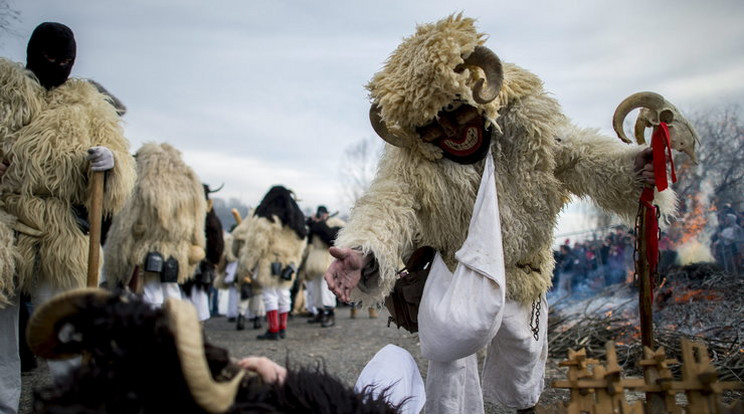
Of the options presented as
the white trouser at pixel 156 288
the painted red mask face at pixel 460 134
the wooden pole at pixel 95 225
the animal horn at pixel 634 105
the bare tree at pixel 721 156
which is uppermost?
the bare tree at pixel 721 156

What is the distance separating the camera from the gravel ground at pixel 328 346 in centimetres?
477

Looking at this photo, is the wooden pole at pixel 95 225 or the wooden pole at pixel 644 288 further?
the wooden pole at pixel 95 225

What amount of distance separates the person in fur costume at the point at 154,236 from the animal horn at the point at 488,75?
4.13 m

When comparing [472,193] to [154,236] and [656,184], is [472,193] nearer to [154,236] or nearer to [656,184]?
[656,184]

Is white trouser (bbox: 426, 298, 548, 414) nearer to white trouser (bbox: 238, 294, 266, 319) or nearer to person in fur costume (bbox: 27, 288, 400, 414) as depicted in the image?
person in fur costume (bbox: 27, 288, 400, 414)

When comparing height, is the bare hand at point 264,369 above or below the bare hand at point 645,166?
below

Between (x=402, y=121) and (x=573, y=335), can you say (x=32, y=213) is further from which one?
(x=573, y=335)

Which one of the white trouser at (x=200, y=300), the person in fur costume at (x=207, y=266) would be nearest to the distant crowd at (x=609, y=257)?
the person in fur costume at (x=207, y=266)

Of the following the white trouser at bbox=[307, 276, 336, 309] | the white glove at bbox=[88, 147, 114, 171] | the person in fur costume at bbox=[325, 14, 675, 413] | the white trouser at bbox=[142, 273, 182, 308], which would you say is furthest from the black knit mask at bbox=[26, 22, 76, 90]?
the white trouser at bbox=[307, 276, 336, 309]

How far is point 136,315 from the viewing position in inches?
40.2

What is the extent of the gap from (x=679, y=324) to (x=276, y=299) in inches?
219

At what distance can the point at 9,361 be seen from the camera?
2867 millimetres

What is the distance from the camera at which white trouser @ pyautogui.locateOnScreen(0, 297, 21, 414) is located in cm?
282

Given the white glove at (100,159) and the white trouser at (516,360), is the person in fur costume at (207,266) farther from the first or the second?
the white trouser at (516,360)
